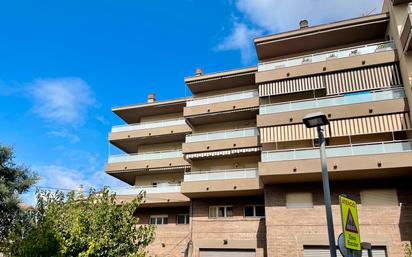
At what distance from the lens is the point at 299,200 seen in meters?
21.5

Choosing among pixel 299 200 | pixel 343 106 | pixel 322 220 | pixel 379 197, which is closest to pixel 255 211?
pixel 299 200

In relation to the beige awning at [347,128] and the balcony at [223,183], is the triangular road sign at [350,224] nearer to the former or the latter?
the beige awning at [347,128]

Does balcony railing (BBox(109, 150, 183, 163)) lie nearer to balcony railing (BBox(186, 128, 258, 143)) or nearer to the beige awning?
balcony railing (BBox(186, 128, 258, 143))

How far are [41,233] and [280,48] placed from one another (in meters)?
19.4

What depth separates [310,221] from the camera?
20.7 meters

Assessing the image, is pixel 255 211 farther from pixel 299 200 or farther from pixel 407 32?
pixel 407 32

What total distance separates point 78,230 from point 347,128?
1547 cm

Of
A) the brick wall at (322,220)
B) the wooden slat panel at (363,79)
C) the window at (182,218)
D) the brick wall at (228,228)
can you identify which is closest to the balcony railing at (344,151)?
the brick wall at (322,220)

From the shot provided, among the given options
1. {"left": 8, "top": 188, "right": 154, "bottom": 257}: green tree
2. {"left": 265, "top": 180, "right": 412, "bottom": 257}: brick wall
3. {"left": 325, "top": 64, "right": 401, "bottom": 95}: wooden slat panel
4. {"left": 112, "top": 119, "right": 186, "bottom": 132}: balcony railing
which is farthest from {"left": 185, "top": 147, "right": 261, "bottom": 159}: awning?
{"left": 8, "top": 188, "right": 154, "bottom": 257}: green tree

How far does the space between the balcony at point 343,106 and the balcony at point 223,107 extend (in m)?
3.18

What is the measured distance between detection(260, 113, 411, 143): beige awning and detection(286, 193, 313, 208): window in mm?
3380

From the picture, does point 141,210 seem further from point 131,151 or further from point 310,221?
point 310,221

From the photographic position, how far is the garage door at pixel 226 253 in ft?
76.0

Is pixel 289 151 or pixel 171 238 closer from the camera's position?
pixel 289 151
